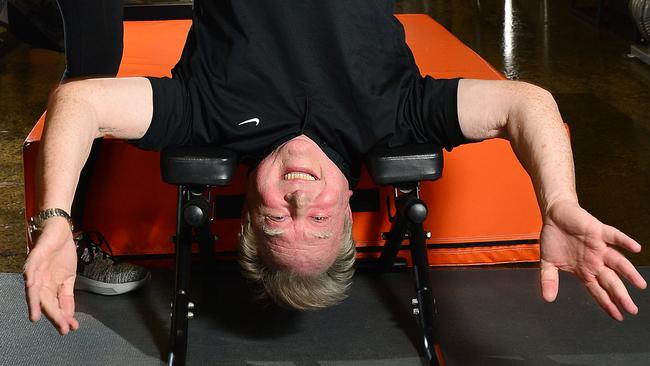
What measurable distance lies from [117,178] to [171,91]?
19.2 inches

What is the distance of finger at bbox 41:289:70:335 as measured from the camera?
1.49m

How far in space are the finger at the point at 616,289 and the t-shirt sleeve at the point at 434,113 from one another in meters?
0.60

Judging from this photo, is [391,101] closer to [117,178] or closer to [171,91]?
[171,91]

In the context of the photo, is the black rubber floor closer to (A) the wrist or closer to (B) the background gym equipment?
(A) the wrist

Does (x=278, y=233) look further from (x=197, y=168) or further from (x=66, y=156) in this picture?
(x=66, y=156)

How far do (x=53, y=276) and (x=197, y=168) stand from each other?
0.55m

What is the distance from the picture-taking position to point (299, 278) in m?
2.07

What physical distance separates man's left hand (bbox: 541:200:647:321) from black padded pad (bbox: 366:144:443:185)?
0.41 m

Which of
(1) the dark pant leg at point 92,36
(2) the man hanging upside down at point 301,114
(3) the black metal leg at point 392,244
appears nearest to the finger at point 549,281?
(2) the man hanging upside down at point 301,114

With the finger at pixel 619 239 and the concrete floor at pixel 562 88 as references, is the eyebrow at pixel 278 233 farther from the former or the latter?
the concrete floor at pixel 562 88

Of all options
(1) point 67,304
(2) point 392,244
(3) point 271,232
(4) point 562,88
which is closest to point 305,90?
(3) point 271,232

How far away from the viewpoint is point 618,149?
11.4 feet

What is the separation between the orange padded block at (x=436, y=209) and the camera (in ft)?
8.14

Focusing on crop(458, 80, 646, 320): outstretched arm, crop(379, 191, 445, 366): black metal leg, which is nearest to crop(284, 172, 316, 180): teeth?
crop(379, 191, 445, 366): black metal leg
